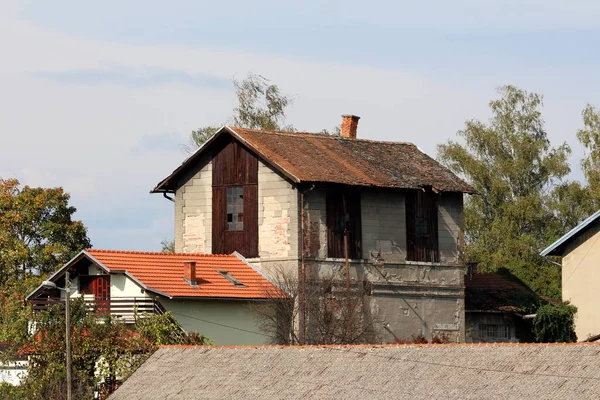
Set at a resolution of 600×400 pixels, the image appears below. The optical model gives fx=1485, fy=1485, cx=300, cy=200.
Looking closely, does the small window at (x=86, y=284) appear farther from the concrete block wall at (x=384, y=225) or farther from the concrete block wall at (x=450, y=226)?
the concrete block wall at (x=450, y=226)

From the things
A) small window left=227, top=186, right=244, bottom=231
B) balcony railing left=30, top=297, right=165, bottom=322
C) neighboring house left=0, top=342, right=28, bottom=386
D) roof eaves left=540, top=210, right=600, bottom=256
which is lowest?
neighboring house left=0, top=342, right=28, bottom=386

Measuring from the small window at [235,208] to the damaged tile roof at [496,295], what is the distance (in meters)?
9.33

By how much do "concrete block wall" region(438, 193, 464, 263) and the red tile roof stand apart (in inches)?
289

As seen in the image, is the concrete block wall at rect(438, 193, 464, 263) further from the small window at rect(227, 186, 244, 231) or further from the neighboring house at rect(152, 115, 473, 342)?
the small window at rect(227, 186, 244, 231)

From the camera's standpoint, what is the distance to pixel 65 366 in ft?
129

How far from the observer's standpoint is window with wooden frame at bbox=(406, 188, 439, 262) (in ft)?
166

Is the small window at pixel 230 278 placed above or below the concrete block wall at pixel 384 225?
below

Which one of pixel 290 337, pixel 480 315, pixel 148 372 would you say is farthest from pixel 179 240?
pixel 148 372

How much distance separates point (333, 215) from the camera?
159 feet

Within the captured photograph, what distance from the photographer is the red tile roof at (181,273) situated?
4459 cm

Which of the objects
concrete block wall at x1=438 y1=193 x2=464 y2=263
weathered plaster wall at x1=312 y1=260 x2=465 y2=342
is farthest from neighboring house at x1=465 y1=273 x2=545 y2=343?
concrete block wall at x1=438 y1=193 x2=464 y2=263

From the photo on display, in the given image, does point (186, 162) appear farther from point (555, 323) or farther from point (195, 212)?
point (555, 323)

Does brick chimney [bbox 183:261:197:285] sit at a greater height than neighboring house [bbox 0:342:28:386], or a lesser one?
greater

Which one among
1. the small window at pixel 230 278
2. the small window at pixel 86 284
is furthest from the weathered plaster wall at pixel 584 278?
the small window at pixel 86 284
